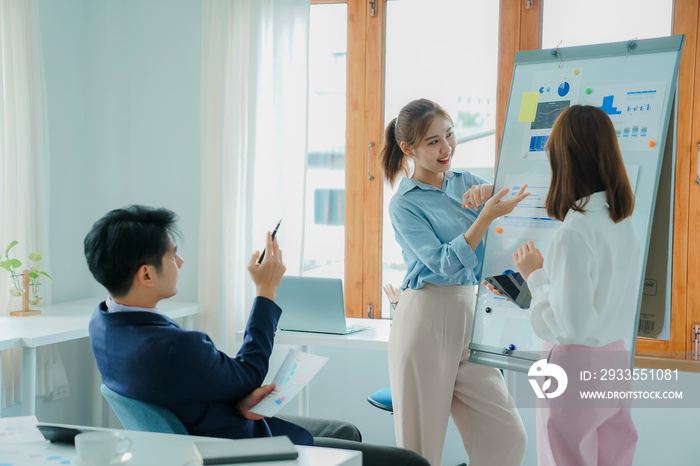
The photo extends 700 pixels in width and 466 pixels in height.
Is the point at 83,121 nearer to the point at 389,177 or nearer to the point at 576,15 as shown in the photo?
the point at 389,177

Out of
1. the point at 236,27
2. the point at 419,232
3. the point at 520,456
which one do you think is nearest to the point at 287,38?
the point at 236,27

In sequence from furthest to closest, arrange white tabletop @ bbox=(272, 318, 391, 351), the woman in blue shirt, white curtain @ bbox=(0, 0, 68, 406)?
white curtain @ bbox=(0, 0, 68, 406)
white tabletop @ bbox=(272, 318, 391, 351)
the woman in blue shirt

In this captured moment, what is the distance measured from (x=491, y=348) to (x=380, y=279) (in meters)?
1.60

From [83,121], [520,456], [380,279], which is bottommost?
[520,456]

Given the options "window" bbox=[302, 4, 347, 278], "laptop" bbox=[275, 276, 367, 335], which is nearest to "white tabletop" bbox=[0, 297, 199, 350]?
"laptop" bbox=[275, 276, 367, 335]

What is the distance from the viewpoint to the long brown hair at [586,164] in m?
1.58

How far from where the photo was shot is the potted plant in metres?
3.00

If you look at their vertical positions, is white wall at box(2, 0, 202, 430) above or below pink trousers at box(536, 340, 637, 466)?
above

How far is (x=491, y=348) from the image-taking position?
205cm

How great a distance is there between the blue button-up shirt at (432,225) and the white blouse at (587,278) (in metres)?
Answer: 0.48

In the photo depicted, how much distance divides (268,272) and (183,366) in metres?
0.32

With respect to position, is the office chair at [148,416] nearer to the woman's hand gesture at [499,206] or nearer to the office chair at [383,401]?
the woman's hand gesture at [499,206]

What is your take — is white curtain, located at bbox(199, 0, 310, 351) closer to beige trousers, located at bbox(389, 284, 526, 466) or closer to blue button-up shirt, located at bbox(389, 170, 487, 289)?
blue button-up shirt, located at bbox(389, 170, 487, 289)

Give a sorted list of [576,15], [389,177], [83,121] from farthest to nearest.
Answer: [83,121]
[576,15]
[389,177]
